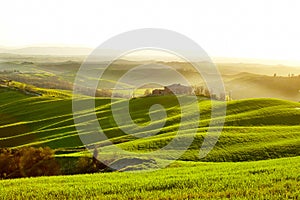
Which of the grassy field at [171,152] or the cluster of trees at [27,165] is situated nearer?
the grassy field at [171,152]

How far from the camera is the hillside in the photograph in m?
40.0

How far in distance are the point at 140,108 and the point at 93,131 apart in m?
27.6

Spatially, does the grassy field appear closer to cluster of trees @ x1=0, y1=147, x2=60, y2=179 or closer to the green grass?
the green grass

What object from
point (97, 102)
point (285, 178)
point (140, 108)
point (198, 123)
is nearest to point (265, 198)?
point (285, 178)

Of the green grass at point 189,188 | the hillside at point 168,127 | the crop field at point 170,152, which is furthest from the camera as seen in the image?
the hillside at point 168,127

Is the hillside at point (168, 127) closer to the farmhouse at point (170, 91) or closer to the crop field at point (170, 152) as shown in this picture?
the crop field at point (170, 152)

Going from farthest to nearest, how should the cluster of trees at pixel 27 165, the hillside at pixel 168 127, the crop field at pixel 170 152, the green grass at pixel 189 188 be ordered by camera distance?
the hillside at pixel 168 127 < the cluster of trees at pixel 27 165 < the crop field at pixel 170 152 < the green grass at pixel 189 188

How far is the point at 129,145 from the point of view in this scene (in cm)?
4453

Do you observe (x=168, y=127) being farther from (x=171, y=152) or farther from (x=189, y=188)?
(x=189, y=188)

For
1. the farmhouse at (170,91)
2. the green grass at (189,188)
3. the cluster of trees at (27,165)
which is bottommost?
the farmhouse at (170,91)

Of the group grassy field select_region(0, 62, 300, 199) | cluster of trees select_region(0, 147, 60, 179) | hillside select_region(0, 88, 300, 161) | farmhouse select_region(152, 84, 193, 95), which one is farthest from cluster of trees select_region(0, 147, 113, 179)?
farmhouse select_region(152, 84, 193, 95)

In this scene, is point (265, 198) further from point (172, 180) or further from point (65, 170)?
point (65, 170)

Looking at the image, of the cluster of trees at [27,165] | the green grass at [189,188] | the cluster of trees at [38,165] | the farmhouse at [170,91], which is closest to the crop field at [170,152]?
the green grass at [189,188]

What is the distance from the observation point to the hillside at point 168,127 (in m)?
40.0
